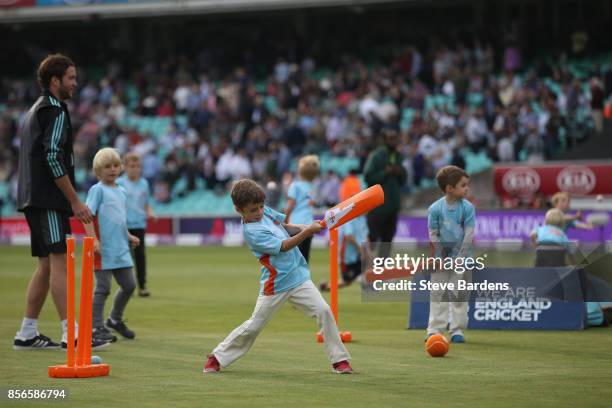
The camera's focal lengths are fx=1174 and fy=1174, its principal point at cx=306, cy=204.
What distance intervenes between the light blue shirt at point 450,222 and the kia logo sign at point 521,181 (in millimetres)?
15549

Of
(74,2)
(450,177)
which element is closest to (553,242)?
(450,177)

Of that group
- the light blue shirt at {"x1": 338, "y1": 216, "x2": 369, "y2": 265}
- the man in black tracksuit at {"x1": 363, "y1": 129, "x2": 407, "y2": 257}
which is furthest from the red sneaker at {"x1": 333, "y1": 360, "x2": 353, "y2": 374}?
the light blue shirt at {"x1": 338, "y1": 216, "x2": 369, "y2": 265}

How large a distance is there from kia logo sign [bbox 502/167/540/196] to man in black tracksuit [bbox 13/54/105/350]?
17.6 m

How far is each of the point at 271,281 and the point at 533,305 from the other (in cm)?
428

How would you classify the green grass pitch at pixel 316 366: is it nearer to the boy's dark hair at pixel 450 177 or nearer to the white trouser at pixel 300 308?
the white trouser at pixel 300 308

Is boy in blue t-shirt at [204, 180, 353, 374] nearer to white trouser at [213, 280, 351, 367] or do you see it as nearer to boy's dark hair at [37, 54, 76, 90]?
white trouser at [213, 280, 351, 367]

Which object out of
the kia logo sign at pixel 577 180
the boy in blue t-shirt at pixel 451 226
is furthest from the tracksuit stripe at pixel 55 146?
the kia logo sign at pixel 577 180

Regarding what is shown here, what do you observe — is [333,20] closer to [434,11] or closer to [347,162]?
[434,11]

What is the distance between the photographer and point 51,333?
42.3 ft

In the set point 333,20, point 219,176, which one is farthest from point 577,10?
point 219,176

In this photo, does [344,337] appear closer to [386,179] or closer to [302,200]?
[302,200]

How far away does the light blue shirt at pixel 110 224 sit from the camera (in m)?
11.6

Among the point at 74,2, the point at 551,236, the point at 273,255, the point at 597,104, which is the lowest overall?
the point at 273,255

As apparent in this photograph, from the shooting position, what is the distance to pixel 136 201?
16.8 meters
